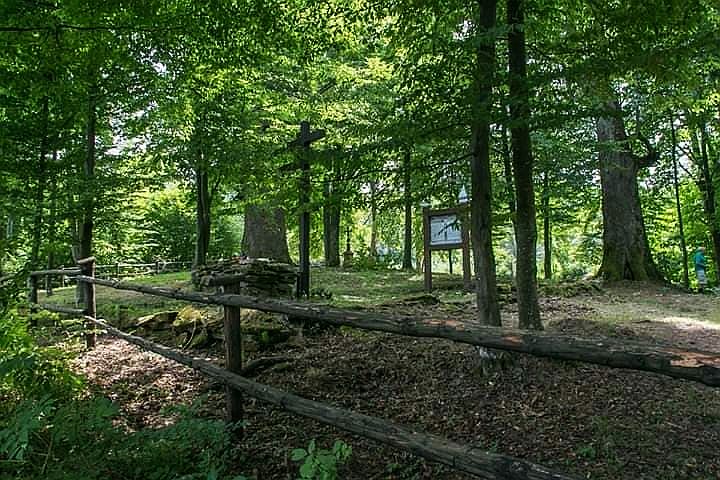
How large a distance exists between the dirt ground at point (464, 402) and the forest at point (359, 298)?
22 mm

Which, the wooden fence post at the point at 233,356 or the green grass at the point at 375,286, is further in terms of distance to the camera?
the green grass at the point at 375,286

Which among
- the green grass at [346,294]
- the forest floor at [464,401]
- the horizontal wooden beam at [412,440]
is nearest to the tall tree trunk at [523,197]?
the forest floor at [464,401]

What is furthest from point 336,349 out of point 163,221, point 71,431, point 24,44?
point 163,221

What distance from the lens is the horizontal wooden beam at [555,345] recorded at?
61.2 inches

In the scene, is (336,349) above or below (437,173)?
below

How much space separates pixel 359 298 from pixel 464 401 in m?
5.17

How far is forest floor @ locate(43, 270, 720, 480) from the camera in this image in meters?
2.92

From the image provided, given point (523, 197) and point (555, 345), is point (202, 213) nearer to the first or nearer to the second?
point (523, 197)

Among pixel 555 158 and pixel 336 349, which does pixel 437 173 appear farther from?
pixel 555 158

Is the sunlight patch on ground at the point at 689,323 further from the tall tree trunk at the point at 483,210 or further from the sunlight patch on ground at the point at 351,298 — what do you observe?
the sunlight patch on ground at the point at 351,298

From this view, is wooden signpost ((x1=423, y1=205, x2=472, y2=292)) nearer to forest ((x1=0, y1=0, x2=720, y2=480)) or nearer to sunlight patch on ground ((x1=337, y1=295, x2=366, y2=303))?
forest ((x1=0, y1=0, x2=720, y2=480))

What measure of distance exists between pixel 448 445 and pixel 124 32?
15.9ft

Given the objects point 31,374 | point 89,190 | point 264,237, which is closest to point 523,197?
point 31,374

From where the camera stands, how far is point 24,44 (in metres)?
4.20
